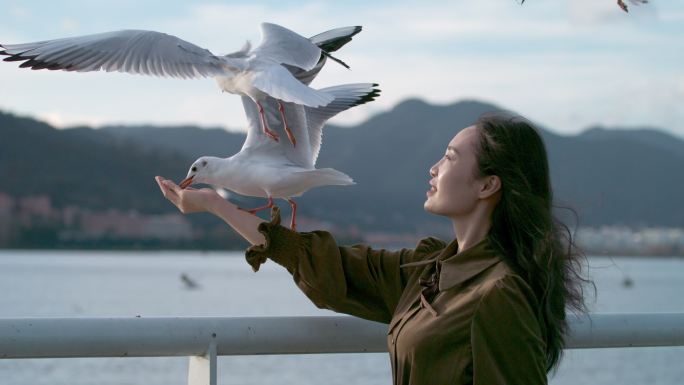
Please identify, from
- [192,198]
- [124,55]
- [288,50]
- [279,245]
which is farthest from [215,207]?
[124,55]

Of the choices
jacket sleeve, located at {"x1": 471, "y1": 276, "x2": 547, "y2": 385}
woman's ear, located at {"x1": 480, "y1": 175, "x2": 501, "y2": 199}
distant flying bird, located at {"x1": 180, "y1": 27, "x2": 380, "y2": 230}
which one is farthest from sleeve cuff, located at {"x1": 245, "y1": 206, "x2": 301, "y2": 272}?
jacket sleeve, located at {"x1": 471, "y1": 276, "x2": 547, "y2": 385}

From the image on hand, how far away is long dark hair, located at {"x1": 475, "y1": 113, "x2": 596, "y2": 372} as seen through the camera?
2203 mm

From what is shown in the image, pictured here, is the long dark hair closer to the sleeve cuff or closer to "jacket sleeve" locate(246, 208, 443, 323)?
Result: "jacket sleeve" locate(246, 208, 443, 323)

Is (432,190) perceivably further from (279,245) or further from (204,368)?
(204,368)

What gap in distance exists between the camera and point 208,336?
237cm

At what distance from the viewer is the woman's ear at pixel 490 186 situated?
2.28m

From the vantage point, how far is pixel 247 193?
2.77 metres

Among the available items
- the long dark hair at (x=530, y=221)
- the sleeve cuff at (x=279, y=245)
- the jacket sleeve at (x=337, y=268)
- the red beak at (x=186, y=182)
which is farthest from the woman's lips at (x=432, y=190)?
the red beak at (x=186, y=182)

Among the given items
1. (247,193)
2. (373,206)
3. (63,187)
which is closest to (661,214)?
(373,206)

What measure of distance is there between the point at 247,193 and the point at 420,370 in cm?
81

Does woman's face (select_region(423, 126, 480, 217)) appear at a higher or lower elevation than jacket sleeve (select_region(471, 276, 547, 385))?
higher

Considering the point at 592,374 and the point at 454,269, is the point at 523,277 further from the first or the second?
the point at 592,374

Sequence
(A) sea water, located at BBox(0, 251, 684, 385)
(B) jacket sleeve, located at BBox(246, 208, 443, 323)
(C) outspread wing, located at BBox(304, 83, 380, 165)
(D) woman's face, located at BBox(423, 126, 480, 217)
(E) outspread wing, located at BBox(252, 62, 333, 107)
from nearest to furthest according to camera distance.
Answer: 1. (D) woman's face, located at BBox(423, 126, 480, 217)
2. (B) jacket sleeve, located at BBox(246, 208, 443, 323)
3. (E) outspread wing, located at BBox(252, 62, 333, 107)
4. (C) outspread wing, located at BBox(304, 83, 380, 165)
5. (A) sea water, located at BBox(0, 251, 684, 385)

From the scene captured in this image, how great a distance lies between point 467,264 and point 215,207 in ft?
2.29
